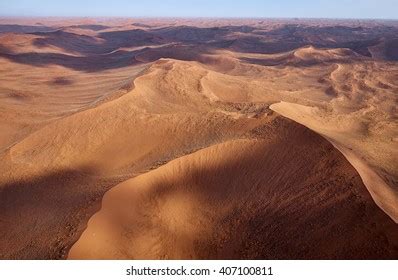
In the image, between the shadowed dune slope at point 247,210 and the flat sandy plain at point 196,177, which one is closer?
the shadowed dune slope at point 247,210

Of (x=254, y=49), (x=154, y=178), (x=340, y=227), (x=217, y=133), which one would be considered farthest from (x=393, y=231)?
(x=254, y=49)

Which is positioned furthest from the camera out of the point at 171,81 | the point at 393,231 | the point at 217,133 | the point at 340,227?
the point at 171,81

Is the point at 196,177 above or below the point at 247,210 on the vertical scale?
above

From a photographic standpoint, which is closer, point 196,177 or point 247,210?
point 247,210

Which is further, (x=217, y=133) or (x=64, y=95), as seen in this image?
(x=64, y=95)

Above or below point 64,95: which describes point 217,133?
above

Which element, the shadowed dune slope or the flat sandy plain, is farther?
the flat sandy plain

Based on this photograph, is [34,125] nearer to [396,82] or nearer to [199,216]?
[199,216]

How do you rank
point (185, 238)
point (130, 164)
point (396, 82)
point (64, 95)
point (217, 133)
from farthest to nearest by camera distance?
point (396, 82) < point (64, 95) < point (217, 133) < point (130, 164) < point (185, 238)
